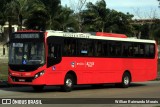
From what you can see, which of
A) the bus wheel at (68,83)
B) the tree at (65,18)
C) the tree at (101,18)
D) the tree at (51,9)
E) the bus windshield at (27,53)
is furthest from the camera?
the tree at (101,18)

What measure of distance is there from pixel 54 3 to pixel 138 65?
102 feet

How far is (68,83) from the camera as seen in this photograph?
23000 mm

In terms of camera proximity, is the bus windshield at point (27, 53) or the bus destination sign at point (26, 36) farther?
the bus destination sign at point (26, 36)

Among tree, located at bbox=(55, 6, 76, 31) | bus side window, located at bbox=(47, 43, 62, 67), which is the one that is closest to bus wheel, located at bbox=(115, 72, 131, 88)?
bus side window, located at bbox=(47, 43, 62, 67)

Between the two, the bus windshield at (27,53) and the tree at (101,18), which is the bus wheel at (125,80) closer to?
the bus windshield at (27,53)

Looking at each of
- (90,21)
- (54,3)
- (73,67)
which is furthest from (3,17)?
(73,67)

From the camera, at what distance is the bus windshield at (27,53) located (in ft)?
71.6

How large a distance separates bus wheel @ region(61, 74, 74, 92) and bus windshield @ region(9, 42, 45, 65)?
Answer: 1.84 meters

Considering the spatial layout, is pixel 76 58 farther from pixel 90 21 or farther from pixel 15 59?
pixel 90 21

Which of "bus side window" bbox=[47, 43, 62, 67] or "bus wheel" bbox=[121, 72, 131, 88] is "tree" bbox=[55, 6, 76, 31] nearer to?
"bus wheel" bbox=[121, 72, 131, 88]

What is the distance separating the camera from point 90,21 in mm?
67000

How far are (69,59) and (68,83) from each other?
47.6 inches

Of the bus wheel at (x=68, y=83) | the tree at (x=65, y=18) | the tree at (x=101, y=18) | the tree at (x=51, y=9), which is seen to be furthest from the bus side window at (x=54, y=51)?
the tree at (x=101, y=18)

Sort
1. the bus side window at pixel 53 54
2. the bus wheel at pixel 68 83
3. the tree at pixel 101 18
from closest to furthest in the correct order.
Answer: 1. the bus side window at pixel 53 54
2. the bus wheel at pixel 68 83
3. the tree at pixel 101 18
